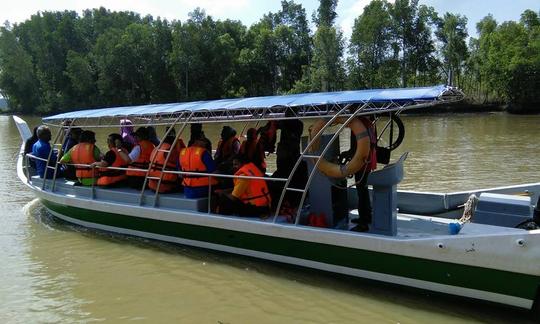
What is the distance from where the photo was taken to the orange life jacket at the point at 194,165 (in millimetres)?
7012

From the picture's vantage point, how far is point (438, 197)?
7.06 metres

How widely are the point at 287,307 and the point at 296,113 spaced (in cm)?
254

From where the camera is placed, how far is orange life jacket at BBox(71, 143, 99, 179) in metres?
8.59

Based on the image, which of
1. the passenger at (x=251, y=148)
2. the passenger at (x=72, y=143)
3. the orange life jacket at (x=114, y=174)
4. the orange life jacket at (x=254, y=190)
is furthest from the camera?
the passenger at (x=72, y=143)

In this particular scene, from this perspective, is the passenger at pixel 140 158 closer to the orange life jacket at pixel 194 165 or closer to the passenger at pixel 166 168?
the passenger at pixel 166 168

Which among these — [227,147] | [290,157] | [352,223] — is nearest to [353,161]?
[352,223]

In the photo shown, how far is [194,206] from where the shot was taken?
7.00 meters

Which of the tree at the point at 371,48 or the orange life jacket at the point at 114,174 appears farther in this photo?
the tree at the point at 371,48

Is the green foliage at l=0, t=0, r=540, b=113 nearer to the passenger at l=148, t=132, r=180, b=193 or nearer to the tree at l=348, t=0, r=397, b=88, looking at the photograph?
the tree at l=348, t=0, r=397, b=88

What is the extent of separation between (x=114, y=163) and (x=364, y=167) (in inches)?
180

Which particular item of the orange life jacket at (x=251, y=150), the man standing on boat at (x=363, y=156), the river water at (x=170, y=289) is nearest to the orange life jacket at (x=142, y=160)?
the river water at (x=170, y=289)

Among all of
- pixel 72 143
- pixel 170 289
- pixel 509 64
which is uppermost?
pixel 509 64

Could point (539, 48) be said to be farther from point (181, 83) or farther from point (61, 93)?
point (61, 93)

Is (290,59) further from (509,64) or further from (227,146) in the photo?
(227,146)
